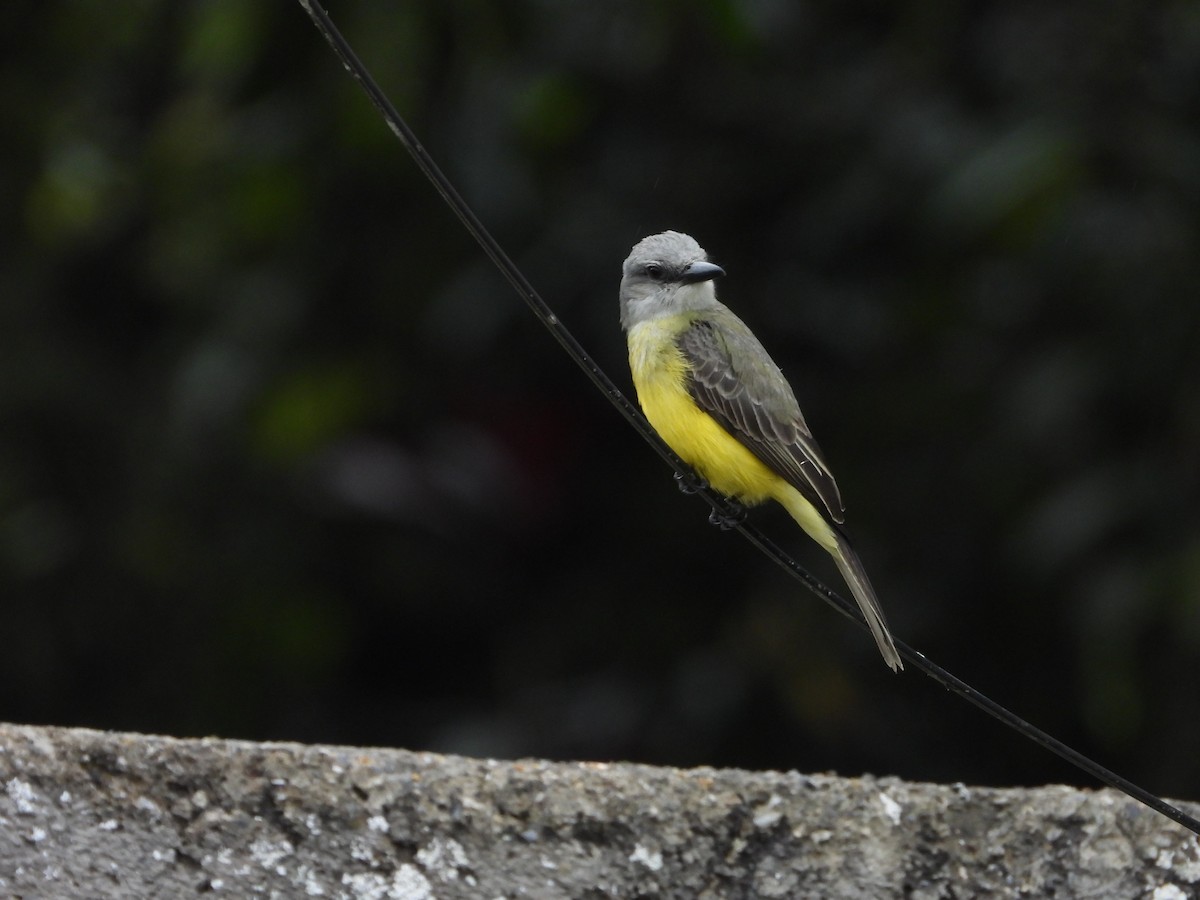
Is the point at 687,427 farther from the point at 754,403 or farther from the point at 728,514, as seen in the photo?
the point at 728,514

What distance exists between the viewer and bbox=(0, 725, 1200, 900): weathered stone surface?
262cm

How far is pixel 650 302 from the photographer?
196 inches

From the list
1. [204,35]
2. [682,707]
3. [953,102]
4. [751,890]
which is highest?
[953,102]

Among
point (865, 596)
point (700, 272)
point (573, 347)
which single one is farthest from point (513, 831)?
point (700, 272)

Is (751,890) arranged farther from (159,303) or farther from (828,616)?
(159,303)

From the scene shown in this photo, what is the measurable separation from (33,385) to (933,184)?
3.74 m

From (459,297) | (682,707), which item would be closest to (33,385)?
(459,297)

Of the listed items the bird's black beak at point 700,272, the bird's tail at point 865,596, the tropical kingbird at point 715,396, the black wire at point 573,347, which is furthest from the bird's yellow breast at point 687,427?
the black wire at point 573,347

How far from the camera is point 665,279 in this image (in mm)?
4891

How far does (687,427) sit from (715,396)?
11 centimetres

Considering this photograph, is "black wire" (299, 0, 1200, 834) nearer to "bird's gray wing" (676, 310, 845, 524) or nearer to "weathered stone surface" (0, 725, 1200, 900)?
"weathered stone surface" (0, 725, 1200, 900)

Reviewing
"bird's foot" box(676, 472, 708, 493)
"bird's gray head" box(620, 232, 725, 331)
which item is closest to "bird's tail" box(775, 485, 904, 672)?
"bird's foot" box(676, 472, 708, 493)

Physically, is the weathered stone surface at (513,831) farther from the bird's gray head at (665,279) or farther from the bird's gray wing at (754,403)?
the bird's gray head at (665,279)

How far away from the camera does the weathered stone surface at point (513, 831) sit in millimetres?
2619
